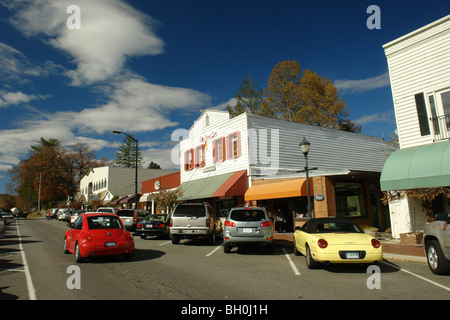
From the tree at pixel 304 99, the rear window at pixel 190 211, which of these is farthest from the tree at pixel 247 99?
the rear window at pixel 190 211

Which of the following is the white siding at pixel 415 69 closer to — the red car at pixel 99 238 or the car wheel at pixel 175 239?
the car wheel at pixel 175 239

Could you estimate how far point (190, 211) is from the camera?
1513 centimetres

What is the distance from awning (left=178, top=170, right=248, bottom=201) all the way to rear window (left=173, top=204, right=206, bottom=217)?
460 centimetres

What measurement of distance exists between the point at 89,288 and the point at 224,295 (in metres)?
2.91

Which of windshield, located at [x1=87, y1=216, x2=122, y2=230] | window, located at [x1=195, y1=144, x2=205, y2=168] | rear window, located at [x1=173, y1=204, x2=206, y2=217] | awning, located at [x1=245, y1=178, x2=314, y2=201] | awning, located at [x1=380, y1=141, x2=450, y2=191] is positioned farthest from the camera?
window, located at [x1=195, y1=144, x2=205, y2=168]

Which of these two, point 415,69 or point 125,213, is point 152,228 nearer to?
point 125,213

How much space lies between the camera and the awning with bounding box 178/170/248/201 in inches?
795

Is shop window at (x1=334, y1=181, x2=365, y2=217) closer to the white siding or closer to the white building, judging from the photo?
the white siding

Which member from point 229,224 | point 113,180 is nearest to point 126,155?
point 113,180

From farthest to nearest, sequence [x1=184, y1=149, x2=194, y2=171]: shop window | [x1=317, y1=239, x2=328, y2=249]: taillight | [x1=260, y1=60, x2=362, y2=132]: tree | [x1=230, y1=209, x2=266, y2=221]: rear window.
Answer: [x1=260, y1=60, x2=362, y2=132]: tree < [x1=184, y1=149, x2=194, y2=171]: shop window < [x1=230, y1=209, x2=266, y2=221]: rear window < [x1=317, y1=239, x2=328, y2=249]: taillight

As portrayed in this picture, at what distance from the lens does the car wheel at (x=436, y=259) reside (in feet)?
25.1

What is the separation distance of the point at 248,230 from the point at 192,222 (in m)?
3.78

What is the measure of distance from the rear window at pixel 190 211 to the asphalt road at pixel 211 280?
4.27m

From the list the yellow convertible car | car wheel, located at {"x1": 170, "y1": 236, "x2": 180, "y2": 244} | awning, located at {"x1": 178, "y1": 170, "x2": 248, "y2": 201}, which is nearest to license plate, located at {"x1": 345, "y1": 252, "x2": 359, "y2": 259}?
the yellow convertible car
